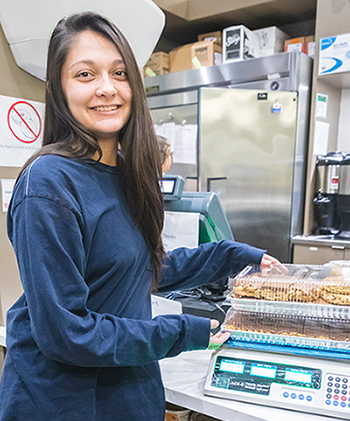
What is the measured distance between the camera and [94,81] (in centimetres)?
78

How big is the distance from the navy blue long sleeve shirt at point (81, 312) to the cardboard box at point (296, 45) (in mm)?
2649

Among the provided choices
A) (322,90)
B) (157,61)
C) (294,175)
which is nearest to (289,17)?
(322,90)

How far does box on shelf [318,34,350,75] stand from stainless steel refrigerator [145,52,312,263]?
12 cm

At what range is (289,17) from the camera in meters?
3.27

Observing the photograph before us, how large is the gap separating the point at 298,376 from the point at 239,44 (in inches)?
108

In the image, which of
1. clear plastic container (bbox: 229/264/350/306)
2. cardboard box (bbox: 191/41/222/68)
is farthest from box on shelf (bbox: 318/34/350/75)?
clear plastic container (bbox: 229/264/350/306)

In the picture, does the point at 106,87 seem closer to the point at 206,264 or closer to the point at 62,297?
the point at 62,297

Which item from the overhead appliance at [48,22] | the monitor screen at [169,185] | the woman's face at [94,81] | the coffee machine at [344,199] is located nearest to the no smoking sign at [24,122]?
the overhead appliance at [48,22]

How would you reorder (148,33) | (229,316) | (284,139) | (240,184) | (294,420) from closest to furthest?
(294,420), (229,316), (148,33), (284,139), (240,184)

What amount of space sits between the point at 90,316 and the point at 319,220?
2.48 m

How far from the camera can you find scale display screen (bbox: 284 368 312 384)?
0.84 meters

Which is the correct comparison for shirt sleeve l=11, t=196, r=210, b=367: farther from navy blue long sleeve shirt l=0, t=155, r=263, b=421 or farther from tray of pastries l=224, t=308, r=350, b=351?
tray of pastries l=224, t=308, r=350, b=351

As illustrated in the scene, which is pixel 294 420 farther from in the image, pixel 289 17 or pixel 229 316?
pixel 289 17

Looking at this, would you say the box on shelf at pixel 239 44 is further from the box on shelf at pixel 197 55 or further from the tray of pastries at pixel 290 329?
the tray of pastries at pixel 290 329
